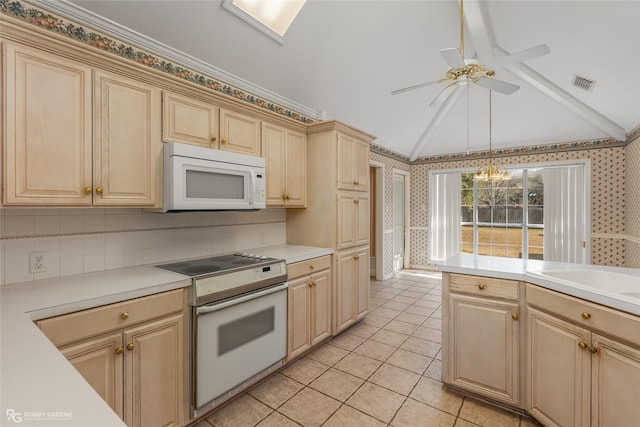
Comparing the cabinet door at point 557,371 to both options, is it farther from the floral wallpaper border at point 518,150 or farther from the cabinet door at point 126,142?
the floral wallpaper border at point 518,150

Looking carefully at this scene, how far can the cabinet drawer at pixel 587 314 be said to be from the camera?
1.37m

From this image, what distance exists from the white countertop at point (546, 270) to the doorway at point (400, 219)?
3699 millimetres

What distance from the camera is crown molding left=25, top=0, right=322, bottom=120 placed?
1783mm

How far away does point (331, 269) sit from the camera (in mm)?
3023

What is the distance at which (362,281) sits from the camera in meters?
3.53

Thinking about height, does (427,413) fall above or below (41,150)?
below

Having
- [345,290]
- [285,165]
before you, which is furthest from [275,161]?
[345,290]

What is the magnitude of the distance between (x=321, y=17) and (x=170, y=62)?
129 cm

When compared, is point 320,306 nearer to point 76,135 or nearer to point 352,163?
point 352,163

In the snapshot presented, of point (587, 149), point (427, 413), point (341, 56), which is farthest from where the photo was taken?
point (587, 149)

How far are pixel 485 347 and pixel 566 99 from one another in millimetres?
3823

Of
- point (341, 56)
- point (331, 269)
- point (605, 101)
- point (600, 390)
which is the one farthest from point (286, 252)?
point (605, 101)

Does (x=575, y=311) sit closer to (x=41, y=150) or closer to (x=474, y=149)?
(x=41, y=150)

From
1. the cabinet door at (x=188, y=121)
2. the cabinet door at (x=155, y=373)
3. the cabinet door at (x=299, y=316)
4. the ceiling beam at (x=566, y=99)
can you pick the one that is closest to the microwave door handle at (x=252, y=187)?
the cabinet door at (x=188, y=121)
